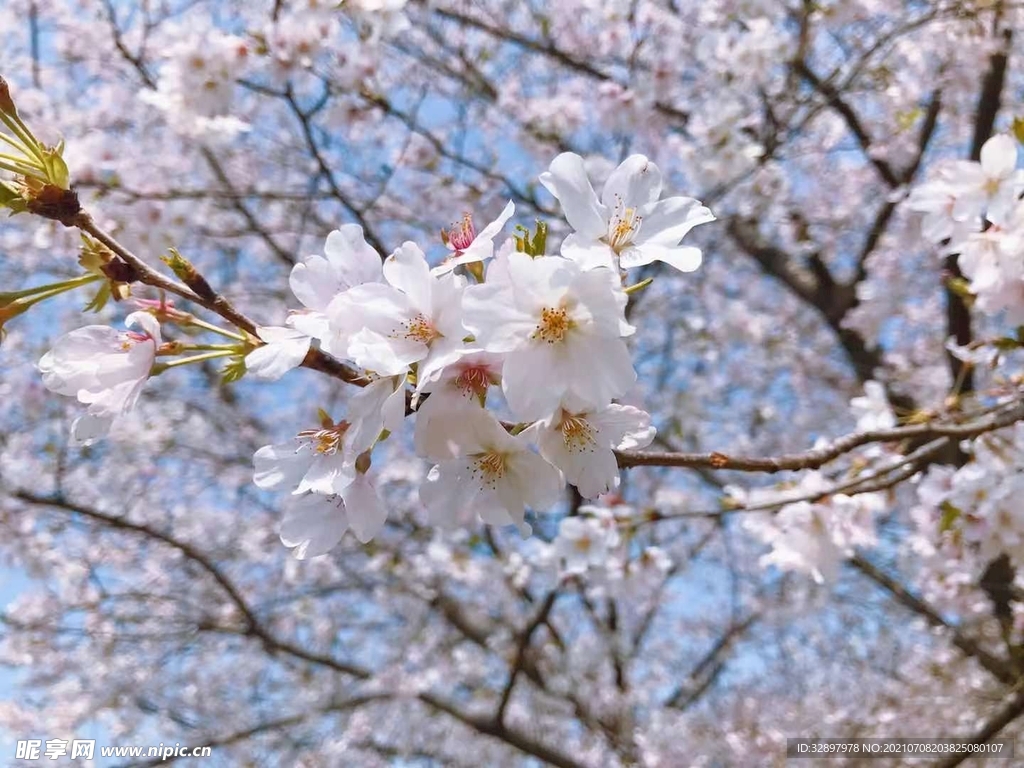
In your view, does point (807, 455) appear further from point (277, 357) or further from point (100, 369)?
point (100, 369)

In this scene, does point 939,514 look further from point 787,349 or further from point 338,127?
→ point 787,349

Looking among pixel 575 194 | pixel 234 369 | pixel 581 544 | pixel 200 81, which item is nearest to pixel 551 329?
pixel 575 194

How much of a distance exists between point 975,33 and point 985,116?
0.59 metres

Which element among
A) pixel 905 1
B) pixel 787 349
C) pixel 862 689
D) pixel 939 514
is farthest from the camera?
pixel 787 349

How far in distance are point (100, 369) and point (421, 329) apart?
0.47 metres

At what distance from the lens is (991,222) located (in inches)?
67.2

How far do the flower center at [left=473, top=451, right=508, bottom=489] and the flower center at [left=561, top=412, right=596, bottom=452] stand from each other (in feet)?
0.32

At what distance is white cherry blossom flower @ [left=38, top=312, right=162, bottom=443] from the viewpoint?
1.02 meters

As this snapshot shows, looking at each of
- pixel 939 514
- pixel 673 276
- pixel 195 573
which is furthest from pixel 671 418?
pixel 195 573

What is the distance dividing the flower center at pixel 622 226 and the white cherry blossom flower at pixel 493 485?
1.10 ft

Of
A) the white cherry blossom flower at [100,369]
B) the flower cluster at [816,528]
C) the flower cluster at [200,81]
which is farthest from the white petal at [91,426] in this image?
the flower cluster at [200,81]

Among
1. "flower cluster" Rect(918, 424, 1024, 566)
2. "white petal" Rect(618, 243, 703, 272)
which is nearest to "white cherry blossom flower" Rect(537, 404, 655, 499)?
"white petal" Rect(618, 243, 703, 272)

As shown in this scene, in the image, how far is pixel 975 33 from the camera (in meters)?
3.34

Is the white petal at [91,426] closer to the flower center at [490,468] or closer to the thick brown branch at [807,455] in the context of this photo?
the flower center at [490,468]
